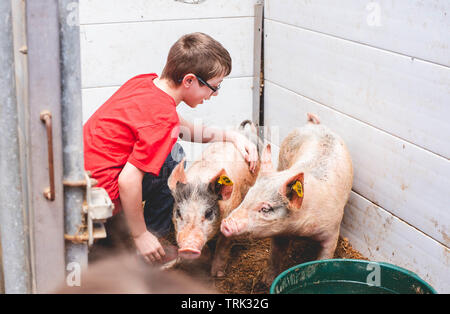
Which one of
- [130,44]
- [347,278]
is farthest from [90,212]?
[130,44]

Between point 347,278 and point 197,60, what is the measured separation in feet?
4.22

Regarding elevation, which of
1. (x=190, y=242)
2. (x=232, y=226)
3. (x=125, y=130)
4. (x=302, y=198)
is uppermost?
(x=125, y=130)

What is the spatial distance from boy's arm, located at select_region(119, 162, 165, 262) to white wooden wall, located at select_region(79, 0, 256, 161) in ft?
4.44

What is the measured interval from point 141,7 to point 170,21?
0.71 ft

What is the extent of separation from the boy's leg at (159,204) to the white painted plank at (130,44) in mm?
813

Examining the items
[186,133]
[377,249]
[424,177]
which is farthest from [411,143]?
[186,133]

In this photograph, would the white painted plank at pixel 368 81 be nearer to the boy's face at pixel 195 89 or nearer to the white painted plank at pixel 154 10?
the white painted plank at pixel 154 10

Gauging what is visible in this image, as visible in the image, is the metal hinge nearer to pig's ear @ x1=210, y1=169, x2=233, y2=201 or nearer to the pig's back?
pig's ear @ x1=210, y1=169, x2=233, y2=201

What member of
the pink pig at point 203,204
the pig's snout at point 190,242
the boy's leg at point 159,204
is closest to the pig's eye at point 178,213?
the pink pig at point 203,204

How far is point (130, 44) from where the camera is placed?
12.8ft

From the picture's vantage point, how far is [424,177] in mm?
2730

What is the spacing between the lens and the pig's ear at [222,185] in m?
2.88

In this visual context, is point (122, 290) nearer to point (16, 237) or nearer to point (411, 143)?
point (16, 237)

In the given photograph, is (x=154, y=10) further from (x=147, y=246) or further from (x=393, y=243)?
(x=393, y=243)
